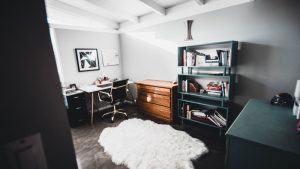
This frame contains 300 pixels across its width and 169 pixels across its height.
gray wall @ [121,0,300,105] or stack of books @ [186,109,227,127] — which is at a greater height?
gray wall @ [121,0,300,105]

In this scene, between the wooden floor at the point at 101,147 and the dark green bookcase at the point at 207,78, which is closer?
the wooden floor at the point at 101,147

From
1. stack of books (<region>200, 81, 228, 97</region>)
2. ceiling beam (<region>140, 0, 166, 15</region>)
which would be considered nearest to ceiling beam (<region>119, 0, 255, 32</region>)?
ceiling beam (<region>140, 0, 166, 15</region>)

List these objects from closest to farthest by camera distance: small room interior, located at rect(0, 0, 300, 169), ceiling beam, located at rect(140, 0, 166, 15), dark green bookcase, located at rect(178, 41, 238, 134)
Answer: small room interior, located at rect(0, 0, 300, 169) < dark green bookcase, located at rect(178, 41, 238, 134) < ceiling beam, located at rect(140, 0, 166, 15)

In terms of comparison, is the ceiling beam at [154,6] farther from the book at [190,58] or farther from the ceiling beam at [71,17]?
the ceiling beam at [71,17]

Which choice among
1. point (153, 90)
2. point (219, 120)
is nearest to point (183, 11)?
point (153, 90)

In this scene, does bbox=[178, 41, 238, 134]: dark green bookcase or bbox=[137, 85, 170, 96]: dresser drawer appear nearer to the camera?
bbox=[178, 41, 238, 134]: dark green bookcase

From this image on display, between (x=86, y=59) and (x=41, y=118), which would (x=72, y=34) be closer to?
(x=86, y=59)

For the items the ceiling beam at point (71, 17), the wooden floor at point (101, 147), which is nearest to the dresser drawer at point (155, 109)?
the wooden floor at point (101, 147)

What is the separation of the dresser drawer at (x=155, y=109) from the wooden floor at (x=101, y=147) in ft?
0.71

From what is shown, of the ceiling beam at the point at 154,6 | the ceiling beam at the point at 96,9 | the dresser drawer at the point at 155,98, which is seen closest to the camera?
the ceiling beam at the point at 154,6

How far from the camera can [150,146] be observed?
8.10 ft

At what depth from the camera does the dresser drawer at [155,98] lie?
3276mm

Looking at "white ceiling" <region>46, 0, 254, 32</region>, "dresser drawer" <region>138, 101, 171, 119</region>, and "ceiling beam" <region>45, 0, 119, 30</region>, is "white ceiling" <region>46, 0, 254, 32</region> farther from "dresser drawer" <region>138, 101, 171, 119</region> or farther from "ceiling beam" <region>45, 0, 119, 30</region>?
"dresser drawer" <region>138, 101, 171, 119</region>

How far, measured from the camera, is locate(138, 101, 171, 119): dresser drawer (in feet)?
10.9
